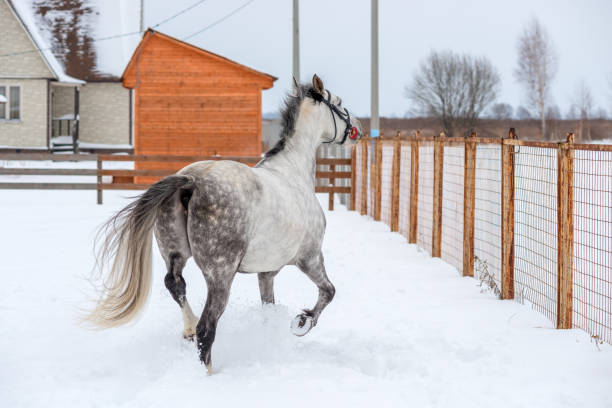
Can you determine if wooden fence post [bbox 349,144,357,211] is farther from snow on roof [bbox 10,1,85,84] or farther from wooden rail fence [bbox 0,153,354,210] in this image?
snow on roof [bbox 10,1,85,84]

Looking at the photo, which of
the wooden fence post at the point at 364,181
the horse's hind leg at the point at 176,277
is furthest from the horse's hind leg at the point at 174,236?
the wooden fence post at the point at 364,181

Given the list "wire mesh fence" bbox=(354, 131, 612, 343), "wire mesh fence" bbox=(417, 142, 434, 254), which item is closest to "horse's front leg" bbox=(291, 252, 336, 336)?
"wire mesh fence" bbox=(354, 131, 612, 343)

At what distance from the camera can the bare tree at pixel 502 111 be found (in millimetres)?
57641

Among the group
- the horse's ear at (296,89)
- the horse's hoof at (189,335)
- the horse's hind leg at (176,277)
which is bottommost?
the horse's hoof at (189,335)

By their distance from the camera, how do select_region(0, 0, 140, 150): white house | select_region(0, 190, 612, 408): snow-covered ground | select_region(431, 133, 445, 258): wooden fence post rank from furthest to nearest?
select_region(0, 0, 140, 150): white house
select_region(431, 133, 445, 258): wooden fence post
select_region(0, 190, 612, 408): snow-covered ground

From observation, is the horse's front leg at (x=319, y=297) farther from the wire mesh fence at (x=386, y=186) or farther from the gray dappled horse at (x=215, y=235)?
the wire mesh fence at (x=386, y=186)

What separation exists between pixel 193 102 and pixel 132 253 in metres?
18.1

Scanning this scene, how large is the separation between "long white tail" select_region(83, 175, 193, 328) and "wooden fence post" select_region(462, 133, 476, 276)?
4.55 meters

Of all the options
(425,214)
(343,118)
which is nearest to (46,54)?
(425,214)

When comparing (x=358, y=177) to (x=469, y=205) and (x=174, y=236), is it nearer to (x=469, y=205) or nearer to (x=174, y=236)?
(x=469, y=205)

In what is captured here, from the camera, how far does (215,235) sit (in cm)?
468

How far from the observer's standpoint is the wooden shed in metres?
22.5

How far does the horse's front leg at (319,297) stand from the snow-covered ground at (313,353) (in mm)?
148

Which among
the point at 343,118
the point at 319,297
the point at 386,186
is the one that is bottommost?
the point at 319,297
